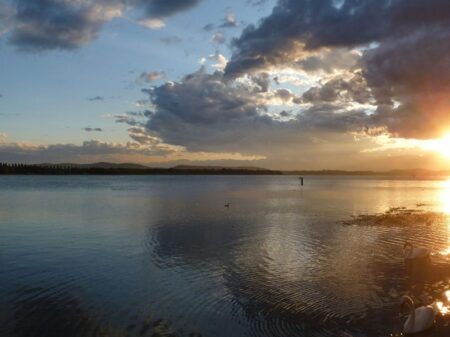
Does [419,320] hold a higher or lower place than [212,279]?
higher

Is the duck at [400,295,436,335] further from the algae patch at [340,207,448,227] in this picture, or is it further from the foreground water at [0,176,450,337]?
the algae patch at [340,207,448,227]

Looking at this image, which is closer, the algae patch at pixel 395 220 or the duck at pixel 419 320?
the duck at pixel 419 320

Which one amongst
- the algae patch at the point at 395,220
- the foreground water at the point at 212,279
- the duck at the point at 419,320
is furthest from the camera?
the algae patch at the point at 395,220

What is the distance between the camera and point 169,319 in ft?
50.2

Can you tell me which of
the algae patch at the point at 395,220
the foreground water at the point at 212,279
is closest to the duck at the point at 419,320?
the foreground water at the point at 212,279

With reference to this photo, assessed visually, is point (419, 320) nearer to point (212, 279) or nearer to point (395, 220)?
point (212, 279)

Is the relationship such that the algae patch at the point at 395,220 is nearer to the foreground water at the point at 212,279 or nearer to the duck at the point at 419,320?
the foreground water at the point at 212,279

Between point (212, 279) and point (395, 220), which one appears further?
point (395, 220)

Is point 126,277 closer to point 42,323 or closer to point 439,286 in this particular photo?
point 42,323

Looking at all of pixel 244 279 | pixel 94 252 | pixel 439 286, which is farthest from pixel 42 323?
pixel 439 286

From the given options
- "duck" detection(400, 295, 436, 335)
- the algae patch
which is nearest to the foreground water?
"duck" detection(400, 295, 436, 335)

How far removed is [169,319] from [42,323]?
4462 millimetres

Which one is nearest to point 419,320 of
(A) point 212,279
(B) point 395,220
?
(A) point 212,279

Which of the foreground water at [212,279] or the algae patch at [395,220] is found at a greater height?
the algae patch at [395,220]
